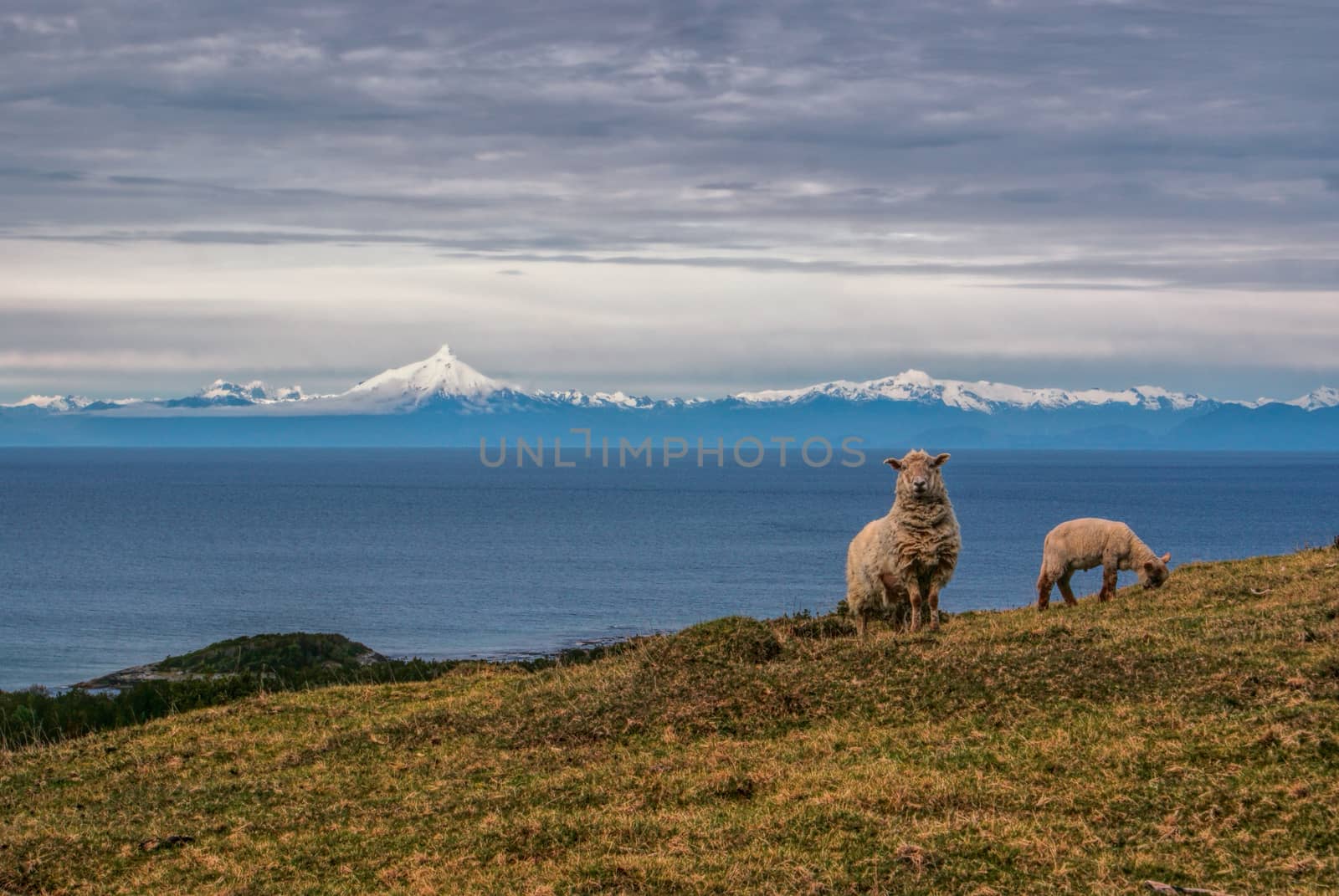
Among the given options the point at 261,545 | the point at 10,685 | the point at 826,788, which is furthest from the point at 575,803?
the point at 261,545

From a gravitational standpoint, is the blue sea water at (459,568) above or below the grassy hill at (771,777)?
below

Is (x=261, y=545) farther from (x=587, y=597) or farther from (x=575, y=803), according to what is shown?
(x=575, y=803)

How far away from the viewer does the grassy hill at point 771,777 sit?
10.0 metres

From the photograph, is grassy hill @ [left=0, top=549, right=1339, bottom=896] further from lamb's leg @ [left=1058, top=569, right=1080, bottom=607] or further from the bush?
lamb's leg @ [left=1058, top=569, right=1080, bottom=607]

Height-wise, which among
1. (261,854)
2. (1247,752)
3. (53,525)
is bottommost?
(53,525)

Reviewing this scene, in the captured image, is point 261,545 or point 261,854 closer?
point 261,854

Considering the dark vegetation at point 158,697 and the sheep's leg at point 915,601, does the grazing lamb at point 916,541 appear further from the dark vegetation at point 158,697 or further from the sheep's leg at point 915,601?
the dark vegetation at point 158,697

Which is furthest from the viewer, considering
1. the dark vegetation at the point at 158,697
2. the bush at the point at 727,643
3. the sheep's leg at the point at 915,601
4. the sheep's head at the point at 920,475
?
the dark vegetation at the point at 158,697

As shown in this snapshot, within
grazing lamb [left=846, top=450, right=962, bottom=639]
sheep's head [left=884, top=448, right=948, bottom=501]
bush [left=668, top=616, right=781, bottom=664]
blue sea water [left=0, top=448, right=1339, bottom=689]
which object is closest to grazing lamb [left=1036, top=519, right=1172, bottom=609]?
grazing lamb [left=846, top=450, right=962, bottom=639]

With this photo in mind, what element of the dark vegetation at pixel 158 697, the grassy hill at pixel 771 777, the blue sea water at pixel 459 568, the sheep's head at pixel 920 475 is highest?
the sheep's head at pixel 920 475

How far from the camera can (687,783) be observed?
499 inches

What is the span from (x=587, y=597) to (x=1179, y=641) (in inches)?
2821

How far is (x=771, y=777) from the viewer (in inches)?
498

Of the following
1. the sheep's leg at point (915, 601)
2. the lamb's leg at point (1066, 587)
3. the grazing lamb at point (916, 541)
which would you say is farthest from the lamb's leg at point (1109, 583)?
the sheep's leg at point (915, 601)
